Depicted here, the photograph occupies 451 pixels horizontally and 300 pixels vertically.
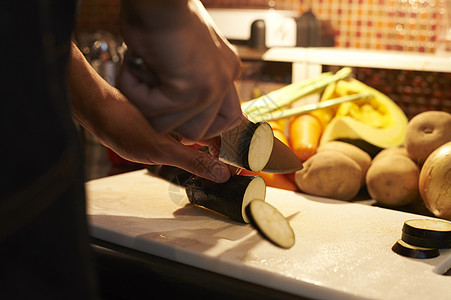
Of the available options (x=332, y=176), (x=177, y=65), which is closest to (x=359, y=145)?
(x=332, y=176)

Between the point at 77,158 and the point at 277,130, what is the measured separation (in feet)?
3.45

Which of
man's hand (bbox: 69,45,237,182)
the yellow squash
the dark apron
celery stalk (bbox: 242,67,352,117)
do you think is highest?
the dark apron

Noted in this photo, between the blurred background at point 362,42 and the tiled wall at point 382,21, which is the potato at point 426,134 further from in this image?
the tiled wall at point 382,21

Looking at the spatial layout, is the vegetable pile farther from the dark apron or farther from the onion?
the dark apron

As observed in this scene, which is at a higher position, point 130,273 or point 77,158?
point 77,158

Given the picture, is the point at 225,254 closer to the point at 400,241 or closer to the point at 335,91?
the point at 400,241

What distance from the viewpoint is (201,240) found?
0.95 metres

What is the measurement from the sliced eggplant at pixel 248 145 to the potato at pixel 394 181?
1.03ft

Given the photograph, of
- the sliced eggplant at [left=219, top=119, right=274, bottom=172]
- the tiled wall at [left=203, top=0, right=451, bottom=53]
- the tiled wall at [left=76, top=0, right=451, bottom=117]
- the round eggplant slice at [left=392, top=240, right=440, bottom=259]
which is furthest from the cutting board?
the tiled wall at [left=203, top=0, right=451, bottom=53]

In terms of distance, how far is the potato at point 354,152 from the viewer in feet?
4.18

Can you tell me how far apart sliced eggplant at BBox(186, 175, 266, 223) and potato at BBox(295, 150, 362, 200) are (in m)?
0.20

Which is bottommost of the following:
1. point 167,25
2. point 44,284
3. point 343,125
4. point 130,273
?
point 130,273

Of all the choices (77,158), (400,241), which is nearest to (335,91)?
(400,241)

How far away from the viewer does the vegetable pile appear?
Result: 3.70 feet
